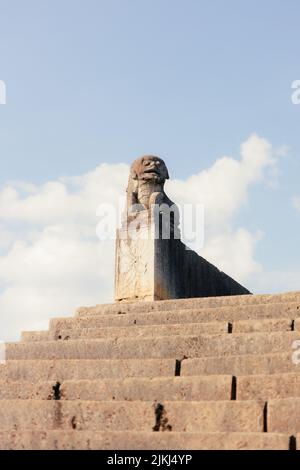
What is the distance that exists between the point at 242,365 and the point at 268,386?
21.4 inches

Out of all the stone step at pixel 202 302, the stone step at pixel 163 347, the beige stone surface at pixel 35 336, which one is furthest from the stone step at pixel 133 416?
the stone step at pixel 202 302

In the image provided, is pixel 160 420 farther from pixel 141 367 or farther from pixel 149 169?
pixel 149 169

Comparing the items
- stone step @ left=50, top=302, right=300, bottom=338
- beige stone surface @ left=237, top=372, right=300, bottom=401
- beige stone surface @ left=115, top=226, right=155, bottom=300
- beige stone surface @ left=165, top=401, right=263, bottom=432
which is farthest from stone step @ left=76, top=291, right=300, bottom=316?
beige stone surface @ left=165, top=401, right=263, bottom=432

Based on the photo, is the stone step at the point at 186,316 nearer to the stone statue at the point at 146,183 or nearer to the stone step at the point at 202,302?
the stone step at the point at 202,302

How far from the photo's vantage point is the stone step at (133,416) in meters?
5.48

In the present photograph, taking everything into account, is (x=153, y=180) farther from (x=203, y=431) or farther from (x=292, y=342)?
(x=203, y=431)

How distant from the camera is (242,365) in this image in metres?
6.36

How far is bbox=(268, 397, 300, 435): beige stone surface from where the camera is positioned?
5.37 metres

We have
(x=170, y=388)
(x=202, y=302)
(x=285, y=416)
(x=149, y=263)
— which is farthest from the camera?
(x=149, y=263)

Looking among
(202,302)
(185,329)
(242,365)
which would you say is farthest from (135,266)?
(242,365)

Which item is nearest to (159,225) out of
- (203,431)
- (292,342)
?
(292,342)

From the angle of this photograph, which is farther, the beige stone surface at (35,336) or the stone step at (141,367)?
the beige stone surface at (35,336)

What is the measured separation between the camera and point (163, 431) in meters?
5.39
